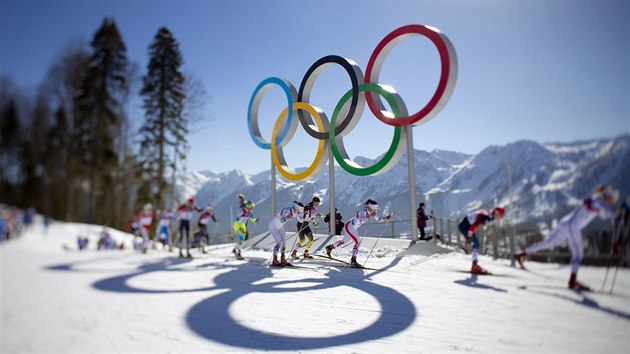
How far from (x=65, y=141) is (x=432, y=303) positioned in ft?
11.1

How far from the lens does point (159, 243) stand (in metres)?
5.02

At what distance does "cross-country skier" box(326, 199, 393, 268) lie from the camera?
6.84 ft

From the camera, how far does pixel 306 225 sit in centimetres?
243

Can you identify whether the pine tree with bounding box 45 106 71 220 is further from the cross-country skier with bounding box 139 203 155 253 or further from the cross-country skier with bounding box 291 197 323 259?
the cross-country skier with bounding box 291 197 323 259

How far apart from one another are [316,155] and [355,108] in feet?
1.36

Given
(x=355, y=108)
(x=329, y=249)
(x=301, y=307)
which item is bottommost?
(x=301, y=307)

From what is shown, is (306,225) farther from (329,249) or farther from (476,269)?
(476,269)

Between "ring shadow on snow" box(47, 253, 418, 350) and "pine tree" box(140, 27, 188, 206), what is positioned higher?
"pine tree" box(140, 27, 188, 206)

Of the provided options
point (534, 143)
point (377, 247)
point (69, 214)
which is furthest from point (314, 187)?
point (69, 214)

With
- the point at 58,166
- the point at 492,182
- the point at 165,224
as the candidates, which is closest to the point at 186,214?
the point at 58,166

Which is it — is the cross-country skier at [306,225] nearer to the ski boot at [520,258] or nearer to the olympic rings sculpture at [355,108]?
the olympic rings sculpture at [355,108]

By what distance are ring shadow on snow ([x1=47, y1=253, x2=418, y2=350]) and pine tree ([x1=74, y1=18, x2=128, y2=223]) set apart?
1.14 metres

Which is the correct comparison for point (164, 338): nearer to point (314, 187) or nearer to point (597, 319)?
point (314, 187)

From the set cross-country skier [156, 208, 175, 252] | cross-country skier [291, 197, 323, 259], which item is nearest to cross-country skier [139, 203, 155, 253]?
cross-country skier [156, 208, 175, 252]
